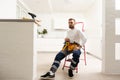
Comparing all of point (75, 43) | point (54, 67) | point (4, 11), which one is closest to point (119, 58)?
point (75, 43)

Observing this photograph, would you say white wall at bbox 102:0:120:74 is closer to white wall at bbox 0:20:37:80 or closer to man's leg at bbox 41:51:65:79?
man's leg at bbox 41:51:65:79

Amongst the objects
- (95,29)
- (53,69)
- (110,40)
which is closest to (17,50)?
(53,69)

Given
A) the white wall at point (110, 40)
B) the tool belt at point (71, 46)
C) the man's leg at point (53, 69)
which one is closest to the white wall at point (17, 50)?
the man's leg at point (53, 69)

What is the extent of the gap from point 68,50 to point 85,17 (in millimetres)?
7082

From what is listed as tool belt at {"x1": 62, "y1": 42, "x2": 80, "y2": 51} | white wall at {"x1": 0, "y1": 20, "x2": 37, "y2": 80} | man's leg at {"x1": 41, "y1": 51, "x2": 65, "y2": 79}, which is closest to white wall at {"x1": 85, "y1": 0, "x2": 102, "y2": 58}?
tool belt at {"x1": 62, "y1": 42, "x2": 80, "y2": 51}

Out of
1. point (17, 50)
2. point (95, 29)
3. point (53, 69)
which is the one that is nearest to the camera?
point (17, 50)

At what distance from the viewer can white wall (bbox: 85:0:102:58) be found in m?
6.91

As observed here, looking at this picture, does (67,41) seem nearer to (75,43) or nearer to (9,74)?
(75,43)

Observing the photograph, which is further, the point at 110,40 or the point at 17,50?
the point at 110,40

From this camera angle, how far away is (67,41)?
3.61 m

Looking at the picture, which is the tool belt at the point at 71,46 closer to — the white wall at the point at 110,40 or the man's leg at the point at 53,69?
the man's leg at the point at 53,69

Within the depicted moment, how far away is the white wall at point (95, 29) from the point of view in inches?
272

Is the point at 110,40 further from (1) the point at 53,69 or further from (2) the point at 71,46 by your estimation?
(1) the point at 53,69

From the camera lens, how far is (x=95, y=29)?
25.7ft
